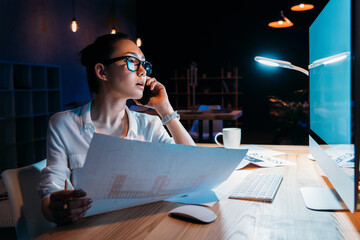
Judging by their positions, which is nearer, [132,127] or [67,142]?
[67,142]

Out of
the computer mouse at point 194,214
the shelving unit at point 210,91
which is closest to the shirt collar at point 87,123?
the computer mouse at point 194,214

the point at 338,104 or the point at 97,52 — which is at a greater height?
the point at 97,52

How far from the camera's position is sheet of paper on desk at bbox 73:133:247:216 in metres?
0.78

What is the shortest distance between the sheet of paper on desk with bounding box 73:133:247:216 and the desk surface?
43mm

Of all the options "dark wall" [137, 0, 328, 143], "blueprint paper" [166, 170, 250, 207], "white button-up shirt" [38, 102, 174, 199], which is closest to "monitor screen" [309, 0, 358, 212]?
"blueprint paper" [166, 170, 250, 207]

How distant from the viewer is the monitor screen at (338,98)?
2.25 feet

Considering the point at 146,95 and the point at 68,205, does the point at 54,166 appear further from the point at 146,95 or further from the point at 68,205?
the point at 146,95

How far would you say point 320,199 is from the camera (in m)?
0.98

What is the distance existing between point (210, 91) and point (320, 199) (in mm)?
8125

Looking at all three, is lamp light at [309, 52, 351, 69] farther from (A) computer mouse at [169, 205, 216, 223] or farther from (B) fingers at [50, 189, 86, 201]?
(B) fingers at [50, 189, 86, 201]

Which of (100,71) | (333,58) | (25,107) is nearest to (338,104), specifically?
(333,58)

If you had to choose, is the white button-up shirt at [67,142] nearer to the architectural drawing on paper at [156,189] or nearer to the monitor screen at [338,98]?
the architectural drawing on paper at [156,189]

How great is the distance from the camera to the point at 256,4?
8.59m

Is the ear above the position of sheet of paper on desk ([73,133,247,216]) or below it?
above
